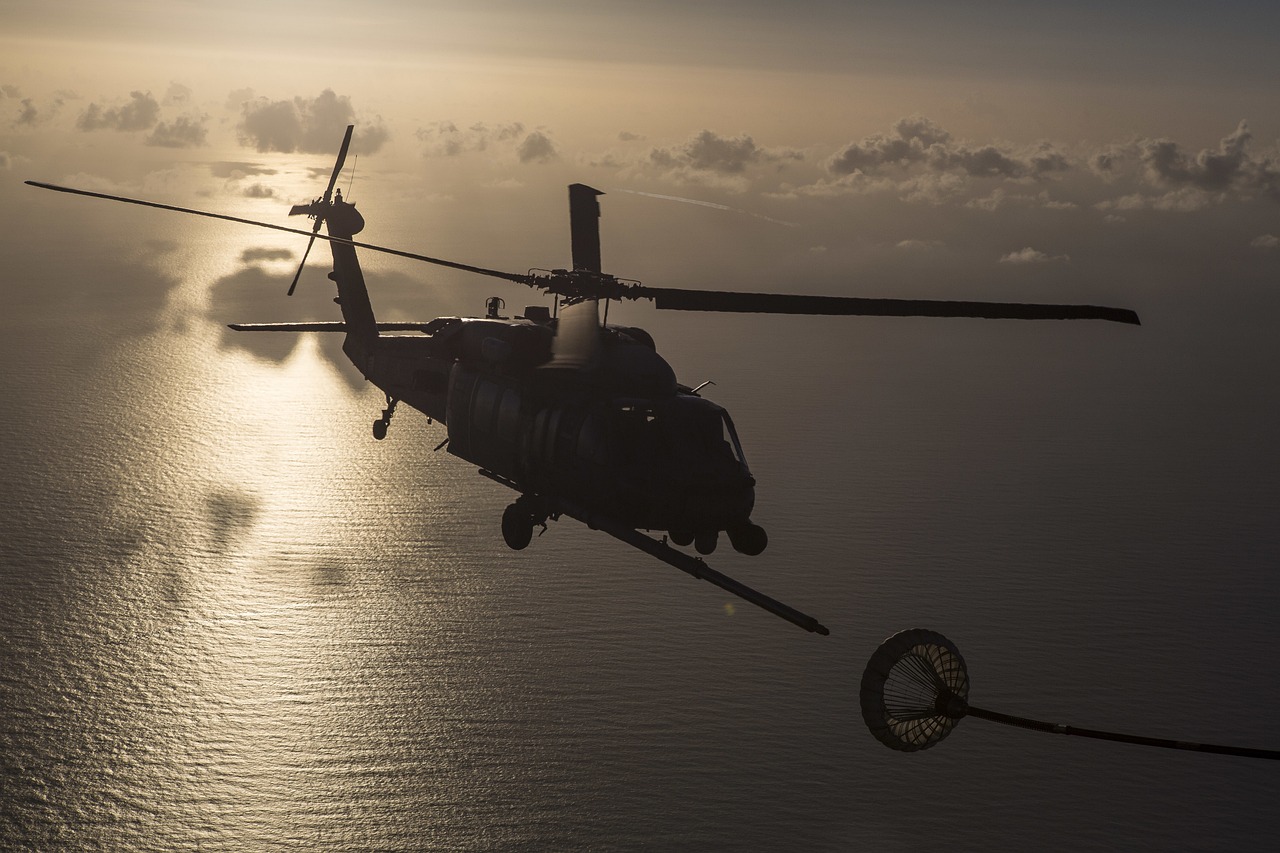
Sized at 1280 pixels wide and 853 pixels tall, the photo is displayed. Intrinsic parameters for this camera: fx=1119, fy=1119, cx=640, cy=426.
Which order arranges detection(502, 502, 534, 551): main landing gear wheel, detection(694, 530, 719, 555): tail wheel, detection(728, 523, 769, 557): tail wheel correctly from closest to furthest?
1. detection(728, 523, 769, 557): tail wheel
2. detection(694, 530, 719, 555): tail wheel
3. detection(502, 502, 534, 551): main landing gear wheel

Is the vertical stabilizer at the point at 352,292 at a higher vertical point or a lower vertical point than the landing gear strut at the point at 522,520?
higher

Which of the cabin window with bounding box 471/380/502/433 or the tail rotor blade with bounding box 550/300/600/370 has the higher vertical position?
the tail rotor blade with bounding box 550/300/600/370

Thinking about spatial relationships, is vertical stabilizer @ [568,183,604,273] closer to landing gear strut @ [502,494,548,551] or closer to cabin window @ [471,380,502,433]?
cabin window @ [471,380,502,433]

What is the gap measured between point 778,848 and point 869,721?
18895 cm

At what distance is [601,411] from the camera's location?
40.3 m

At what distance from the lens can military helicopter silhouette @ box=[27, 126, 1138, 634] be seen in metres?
36.8

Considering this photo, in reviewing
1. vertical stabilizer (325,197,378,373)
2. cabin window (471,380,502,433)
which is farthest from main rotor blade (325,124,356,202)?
cabin window (471,380,502,433)

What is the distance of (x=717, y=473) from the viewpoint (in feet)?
125

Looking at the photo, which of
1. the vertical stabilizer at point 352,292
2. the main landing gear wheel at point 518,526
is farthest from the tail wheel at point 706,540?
the vertical stabilizer at point 352,292

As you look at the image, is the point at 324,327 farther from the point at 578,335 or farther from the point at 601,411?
Result: the point at 601,411

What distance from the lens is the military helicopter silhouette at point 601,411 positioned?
36.8m

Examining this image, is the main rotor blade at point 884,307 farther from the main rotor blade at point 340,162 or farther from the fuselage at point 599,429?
the main rotor blade at point 340,162

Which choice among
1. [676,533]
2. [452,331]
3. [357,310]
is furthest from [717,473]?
[357,310]

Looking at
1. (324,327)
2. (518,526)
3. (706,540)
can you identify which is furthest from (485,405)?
(324,327)
